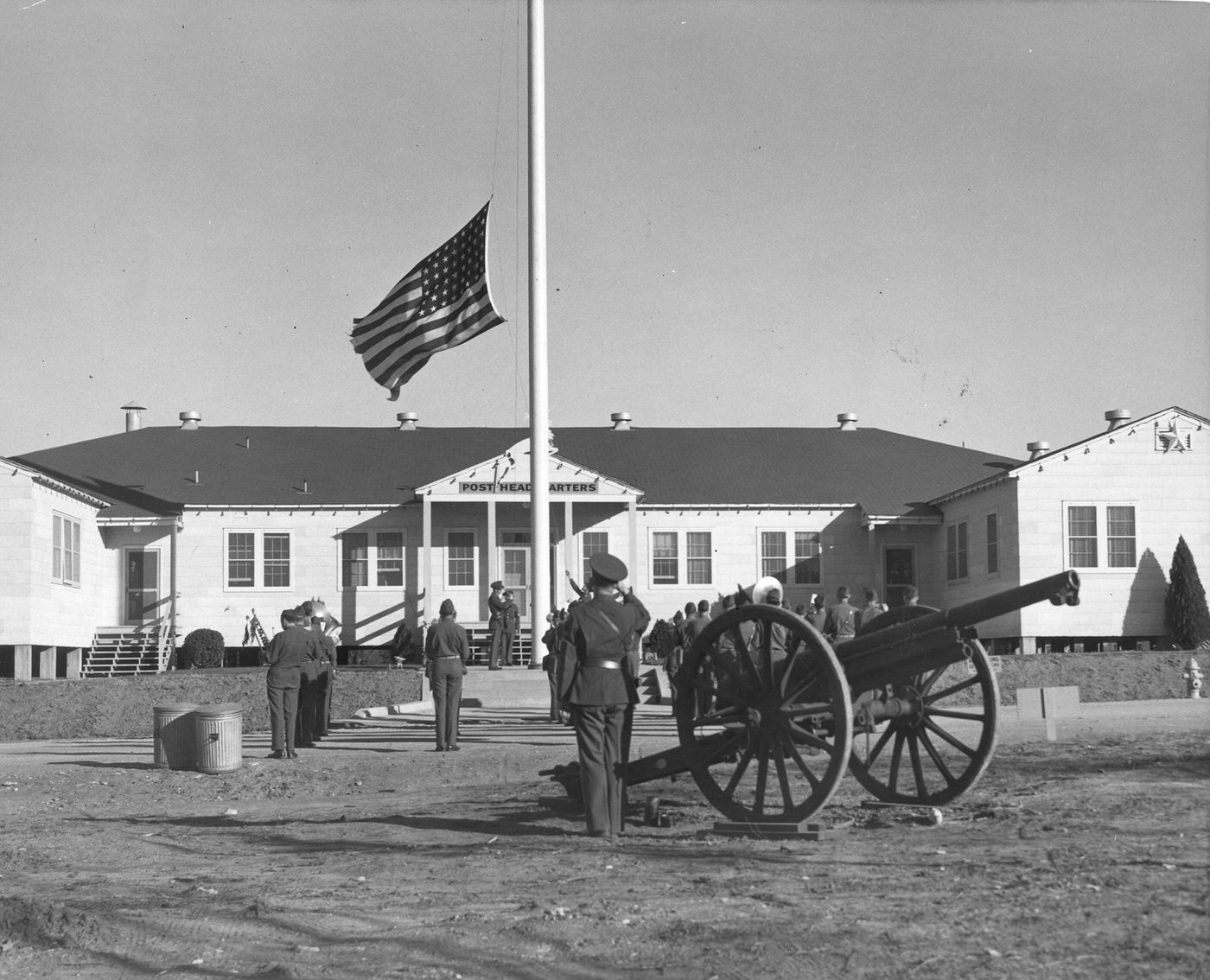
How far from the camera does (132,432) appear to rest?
137 feet

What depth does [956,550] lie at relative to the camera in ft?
115

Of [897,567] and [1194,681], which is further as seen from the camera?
[897,567]

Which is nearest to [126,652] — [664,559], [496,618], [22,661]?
[22,661]

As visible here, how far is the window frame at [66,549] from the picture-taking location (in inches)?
1247

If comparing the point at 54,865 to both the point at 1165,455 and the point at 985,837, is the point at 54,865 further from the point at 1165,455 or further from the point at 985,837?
the point at 1165,455

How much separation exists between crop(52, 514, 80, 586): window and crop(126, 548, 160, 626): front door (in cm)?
242

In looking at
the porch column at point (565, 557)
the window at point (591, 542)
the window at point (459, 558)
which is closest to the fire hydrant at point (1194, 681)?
the porch column at point (565, 557)

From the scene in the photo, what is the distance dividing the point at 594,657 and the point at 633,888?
2347mm

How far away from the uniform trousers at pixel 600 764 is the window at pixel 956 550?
25689 mm

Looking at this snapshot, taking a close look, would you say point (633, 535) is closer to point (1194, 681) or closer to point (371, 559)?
point (371, 559)

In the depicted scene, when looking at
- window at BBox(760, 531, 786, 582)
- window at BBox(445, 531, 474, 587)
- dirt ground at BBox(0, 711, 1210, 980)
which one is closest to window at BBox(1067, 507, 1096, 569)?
window at BBox(760, 531, 786, 582)

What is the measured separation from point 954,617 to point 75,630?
91.9 feet

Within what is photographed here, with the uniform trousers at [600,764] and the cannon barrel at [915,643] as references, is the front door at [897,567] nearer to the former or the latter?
the uniform trousers at [600,764]

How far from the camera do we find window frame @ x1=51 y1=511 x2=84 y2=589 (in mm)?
31672
